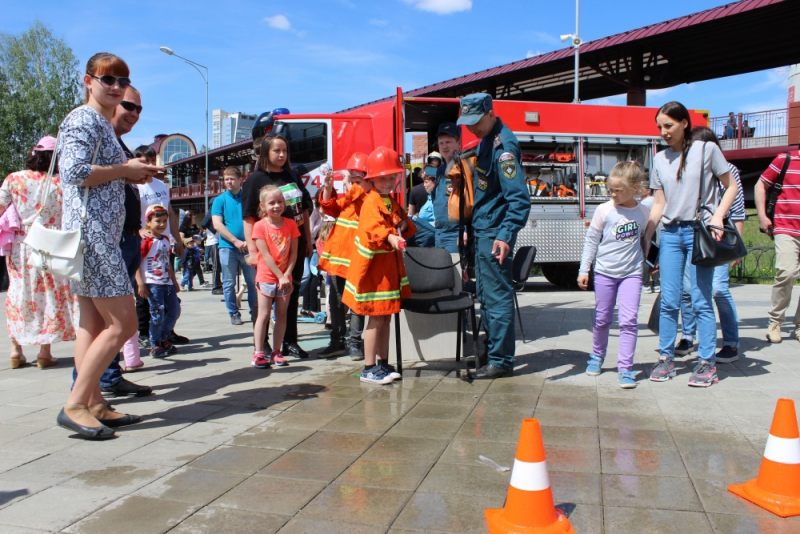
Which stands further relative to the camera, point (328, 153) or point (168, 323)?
point (328, 153)

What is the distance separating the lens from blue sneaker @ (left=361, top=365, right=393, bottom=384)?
15.7 feet

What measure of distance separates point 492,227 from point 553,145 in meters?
6.83

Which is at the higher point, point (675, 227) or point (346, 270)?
point (675, 227)

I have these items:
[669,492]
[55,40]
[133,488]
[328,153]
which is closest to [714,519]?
[669,492]

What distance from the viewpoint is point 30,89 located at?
142 ft

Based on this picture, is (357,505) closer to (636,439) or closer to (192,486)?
(192,486)

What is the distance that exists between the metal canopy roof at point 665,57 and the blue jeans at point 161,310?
15.6 meters

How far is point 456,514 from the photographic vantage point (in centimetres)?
256

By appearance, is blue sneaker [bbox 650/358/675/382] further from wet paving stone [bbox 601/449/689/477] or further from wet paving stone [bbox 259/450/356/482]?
wet paving stone [bbox 259/450/356/482]

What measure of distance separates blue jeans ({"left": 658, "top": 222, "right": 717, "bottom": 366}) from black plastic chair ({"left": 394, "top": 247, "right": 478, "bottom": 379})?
1.44 meters

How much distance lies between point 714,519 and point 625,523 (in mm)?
356

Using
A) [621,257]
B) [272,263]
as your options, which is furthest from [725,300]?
[272,263]

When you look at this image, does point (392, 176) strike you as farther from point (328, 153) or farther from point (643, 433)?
point (328, 153)

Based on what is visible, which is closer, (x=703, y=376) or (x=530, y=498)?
(x=530, y=498)
